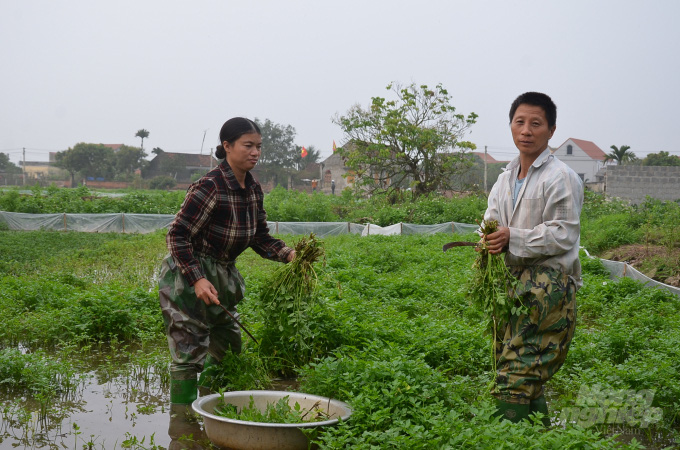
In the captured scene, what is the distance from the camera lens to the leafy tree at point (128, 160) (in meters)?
65.2

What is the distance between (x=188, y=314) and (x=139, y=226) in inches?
666

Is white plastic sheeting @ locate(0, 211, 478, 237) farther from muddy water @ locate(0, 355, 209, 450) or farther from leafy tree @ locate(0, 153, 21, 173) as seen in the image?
leafy tree @ locate(0, 153, 21, 173)

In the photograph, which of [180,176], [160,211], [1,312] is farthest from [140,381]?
[180,176]

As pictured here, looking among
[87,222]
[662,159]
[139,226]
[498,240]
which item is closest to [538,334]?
[498,240]

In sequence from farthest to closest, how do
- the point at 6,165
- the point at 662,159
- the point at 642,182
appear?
the point at 6,165
the point at 662,159
the point at 642,182

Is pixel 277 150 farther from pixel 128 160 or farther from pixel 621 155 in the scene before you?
pixel 621 155

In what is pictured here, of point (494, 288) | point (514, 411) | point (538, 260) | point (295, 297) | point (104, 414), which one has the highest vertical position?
point (538, 260)

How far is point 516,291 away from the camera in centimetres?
352

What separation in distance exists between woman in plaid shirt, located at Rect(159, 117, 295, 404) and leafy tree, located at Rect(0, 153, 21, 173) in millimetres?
80754

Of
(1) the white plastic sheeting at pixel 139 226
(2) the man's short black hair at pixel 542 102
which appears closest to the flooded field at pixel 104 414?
(2) the man's short black hair at pixel 542 102

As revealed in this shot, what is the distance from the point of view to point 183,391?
14.0 ft

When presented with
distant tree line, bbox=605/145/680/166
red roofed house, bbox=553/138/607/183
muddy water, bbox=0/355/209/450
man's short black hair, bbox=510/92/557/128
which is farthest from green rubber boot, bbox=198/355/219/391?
red roofed house, bbox=553/138/607/183

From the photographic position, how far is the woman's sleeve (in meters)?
4.09

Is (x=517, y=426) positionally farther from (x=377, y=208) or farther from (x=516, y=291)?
(x=377, y=208)
